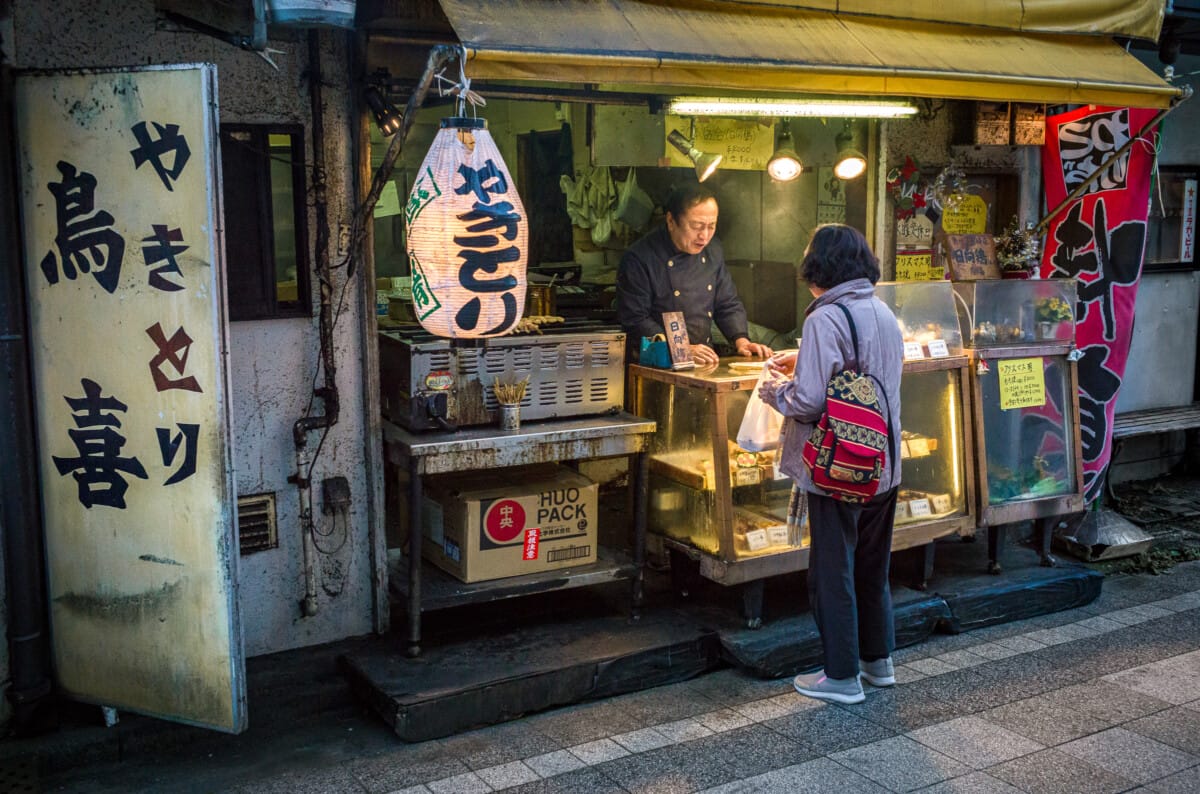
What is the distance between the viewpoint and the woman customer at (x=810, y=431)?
5797mm

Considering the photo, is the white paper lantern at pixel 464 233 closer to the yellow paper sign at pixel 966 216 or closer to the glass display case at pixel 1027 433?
the glass display case at pixel 1027 433

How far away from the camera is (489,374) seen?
6449 millimetres

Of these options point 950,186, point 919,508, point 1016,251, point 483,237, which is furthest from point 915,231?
point 483,237

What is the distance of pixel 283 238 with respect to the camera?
6156 mm

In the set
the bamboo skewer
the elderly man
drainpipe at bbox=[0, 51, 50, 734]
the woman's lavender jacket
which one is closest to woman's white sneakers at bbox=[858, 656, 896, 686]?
the woman's lavender jacket

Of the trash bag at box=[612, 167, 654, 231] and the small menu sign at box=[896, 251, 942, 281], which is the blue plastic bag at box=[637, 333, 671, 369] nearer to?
the small menu sign at box=[896, 251, 942, 281]

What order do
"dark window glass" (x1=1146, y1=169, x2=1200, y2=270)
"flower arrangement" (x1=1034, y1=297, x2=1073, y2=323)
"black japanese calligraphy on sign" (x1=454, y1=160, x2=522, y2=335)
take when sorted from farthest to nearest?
"dark window glass" (x1=1146, y1=169, x2=1200, y2=270), "flower arrangement" (x1=1034, y1=297, x2=1073, y2=323), "black japanese calligraphy on sign" (x1=454, y1=160, x2=522, y2=335)

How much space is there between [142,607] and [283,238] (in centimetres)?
218

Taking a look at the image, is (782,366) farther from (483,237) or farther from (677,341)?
(483,237)

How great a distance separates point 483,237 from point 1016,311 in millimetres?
4427

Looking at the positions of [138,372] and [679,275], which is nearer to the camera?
[138,372]

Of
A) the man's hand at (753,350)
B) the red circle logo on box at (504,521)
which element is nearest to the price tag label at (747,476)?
the man's hand at (753,350)

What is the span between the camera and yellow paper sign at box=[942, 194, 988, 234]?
866cm

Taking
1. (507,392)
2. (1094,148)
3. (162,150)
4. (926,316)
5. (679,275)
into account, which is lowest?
(507,392)
